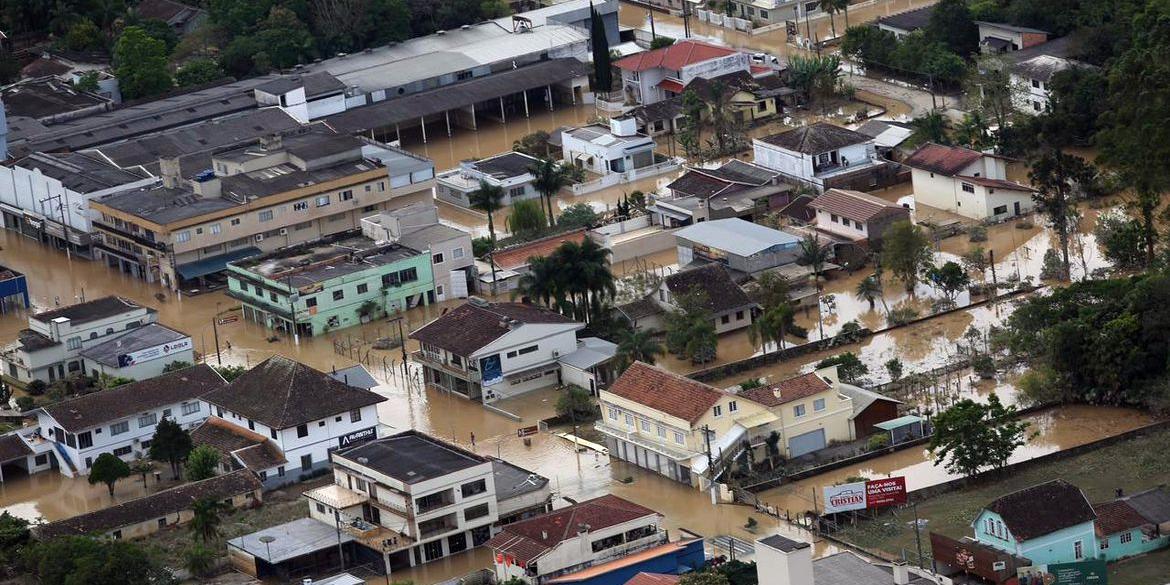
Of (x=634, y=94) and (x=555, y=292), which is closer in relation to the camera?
(x=555, y=292)

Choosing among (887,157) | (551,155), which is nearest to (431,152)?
(551,155)

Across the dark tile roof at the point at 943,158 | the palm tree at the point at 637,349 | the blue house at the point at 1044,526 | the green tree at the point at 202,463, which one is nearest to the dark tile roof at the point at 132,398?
the green tree at the point at 202,463

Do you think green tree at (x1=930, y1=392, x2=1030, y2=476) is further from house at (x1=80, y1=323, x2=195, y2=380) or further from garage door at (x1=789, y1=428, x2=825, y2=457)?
house at (x1=80, y1=323, x2=195, y2=380)

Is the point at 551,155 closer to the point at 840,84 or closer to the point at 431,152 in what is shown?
the point at 431,152

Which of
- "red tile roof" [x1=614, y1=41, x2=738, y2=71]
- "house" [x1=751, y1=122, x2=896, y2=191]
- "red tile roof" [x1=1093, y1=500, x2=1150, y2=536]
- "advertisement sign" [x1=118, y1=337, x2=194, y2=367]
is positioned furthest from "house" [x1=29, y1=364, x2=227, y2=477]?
"red tile roof" [x1=614, y1=41, x2=738, y2=71]

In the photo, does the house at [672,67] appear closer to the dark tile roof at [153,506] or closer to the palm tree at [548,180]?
the palm tree at [548,180]

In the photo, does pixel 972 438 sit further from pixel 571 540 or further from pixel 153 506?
pixel 153 506

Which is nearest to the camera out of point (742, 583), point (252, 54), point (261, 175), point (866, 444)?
point (742, 583)
